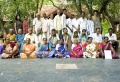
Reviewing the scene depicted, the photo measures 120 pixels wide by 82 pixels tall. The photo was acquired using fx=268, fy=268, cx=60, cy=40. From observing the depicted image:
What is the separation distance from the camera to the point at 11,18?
61.9 ft

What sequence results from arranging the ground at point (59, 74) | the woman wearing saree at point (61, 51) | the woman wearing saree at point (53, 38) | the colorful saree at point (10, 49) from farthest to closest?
1. the woman wearing saree at point (53, 38)
2. the woman wearing saree at point (61, 51)
3. the colorful saree at point (10, 49)
4. the ground at point (59, 74)

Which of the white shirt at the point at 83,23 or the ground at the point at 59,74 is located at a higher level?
the white shirt at the point at 83,23

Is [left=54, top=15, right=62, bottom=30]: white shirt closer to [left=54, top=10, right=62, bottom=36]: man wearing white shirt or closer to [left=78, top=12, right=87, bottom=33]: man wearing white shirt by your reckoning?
[left=54, top=10, right=62, bottom=36]: man wearing white shirt

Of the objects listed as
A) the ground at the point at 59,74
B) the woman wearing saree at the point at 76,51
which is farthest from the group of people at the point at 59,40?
the ground at the point at 59,74

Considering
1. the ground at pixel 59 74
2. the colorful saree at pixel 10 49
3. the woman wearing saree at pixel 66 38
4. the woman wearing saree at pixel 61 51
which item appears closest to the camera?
the ground at pixel 59 74

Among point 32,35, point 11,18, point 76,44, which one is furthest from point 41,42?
point 11,18

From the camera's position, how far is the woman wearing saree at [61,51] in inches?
433

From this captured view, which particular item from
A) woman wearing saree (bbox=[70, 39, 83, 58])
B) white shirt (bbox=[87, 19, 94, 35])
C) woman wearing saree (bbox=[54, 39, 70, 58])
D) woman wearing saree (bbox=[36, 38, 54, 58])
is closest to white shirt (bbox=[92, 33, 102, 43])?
white shirt (bbox=[87, 19, 94, 35])

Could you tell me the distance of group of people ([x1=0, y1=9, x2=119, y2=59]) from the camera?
10.9m

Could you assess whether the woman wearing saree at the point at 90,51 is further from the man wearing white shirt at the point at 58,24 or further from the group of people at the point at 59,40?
the man wearing white shirt at the point at 58,24

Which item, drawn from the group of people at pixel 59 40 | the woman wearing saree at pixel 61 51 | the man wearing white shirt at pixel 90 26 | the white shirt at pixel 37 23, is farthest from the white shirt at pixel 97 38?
the white shirt at pixel 37 23

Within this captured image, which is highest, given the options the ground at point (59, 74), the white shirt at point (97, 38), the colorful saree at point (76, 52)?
the white shirt at point (97, 38)

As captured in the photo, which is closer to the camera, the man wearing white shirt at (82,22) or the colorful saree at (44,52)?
the colorful saree at (44,52)

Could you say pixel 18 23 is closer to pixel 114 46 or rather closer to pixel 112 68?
pixel 114 46
